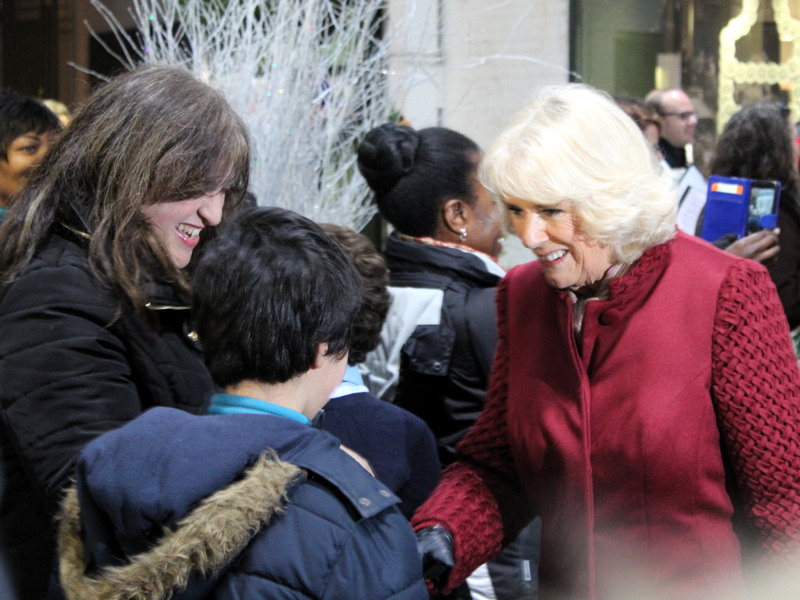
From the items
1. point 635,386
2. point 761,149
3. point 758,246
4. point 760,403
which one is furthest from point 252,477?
point 761,149

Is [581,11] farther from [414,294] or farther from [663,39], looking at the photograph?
[414,294]

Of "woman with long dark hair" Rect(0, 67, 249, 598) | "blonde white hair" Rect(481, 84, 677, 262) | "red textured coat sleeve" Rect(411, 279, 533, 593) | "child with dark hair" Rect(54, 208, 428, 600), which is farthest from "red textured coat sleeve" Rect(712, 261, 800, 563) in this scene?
"woman with long dark hair" Rect(0, 67, 249, 598)

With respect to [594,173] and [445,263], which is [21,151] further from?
[594,173]

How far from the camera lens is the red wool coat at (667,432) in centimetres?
186

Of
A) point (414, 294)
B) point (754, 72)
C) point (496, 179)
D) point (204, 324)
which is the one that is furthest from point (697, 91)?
point (204, 324)

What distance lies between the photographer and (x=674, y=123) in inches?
231

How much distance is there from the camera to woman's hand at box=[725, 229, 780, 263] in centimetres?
414

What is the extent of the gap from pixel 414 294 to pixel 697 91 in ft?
14.0

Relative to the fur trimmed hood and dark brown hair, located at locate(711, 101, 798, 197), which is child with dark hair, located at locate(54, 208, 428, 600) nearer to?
the fur trimmed hood

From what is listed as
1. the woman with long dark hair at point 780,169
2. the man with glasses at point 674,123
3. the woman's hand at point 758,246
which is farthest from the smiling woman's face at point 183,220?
the man with glasses at point 674,123

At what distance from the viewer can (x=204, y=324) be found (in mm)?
1589

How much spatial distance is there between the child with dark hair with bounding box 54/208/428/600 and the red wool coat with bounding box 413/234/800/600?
0.58m

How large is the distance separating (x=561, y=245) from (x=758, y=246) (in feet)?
8.01

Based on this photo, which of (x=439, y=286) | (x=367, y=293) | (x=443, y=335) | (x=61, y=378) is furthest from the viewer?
Result: (x=439, y=286)
